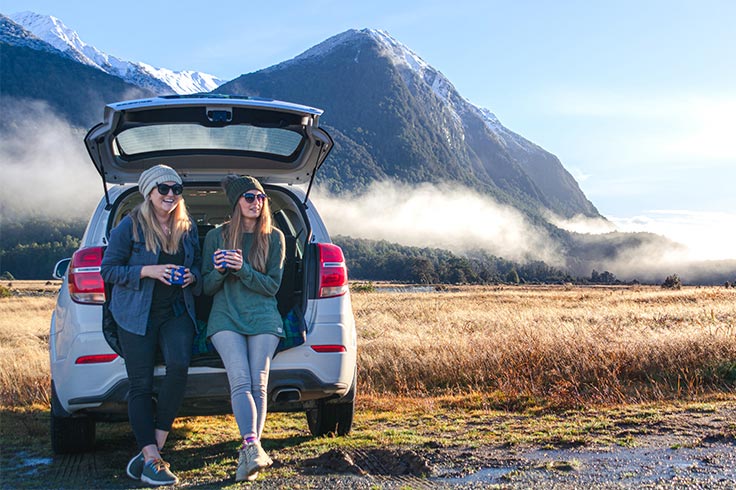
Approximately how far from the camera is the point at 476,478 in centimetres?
376

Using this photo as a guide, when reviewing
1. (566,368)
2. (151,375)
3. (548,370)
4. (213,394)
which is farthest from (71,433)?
(548,370)

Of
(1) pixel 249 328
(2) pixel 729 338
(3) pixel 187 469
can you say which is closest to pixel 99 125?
(1) pixel 249 328

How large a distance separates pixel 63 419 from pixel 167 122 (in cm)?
211

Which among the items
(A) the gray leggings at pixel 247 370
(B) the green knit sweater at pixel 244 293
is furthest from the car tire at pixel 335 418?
(B) the green knit sweater at pixel 244 293

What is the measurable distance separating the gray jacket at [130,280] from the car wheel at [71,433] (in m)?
0.87

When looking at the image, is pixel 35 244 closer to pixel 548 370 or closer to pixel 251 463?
pixel 548 370

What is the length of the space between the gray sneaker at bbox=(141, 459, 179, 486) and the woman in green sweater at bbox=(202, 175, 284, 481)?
426mm

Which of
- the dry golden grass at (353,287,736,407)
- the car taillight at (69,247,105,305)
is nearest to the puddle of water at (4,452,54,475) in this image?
the car taillight at (69,247,105,305)

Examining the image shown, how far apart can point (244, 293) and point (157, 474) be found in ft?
3.79

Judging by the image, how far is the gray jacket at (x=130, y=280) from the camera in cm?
403

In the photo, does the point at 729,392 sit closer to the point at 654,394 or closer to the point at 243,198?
the point at 654,394

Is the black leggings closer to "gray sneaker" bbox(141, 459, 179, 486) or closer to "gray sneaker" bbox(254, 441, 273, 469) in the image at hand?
"gray sneaker" bbox(141, 459, 179, 486)

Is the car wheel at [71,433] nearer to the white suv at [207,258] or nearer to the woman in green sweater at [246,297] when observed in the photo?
the white suv at [207,258]

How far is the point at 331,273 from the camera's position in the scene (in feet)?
14.7
